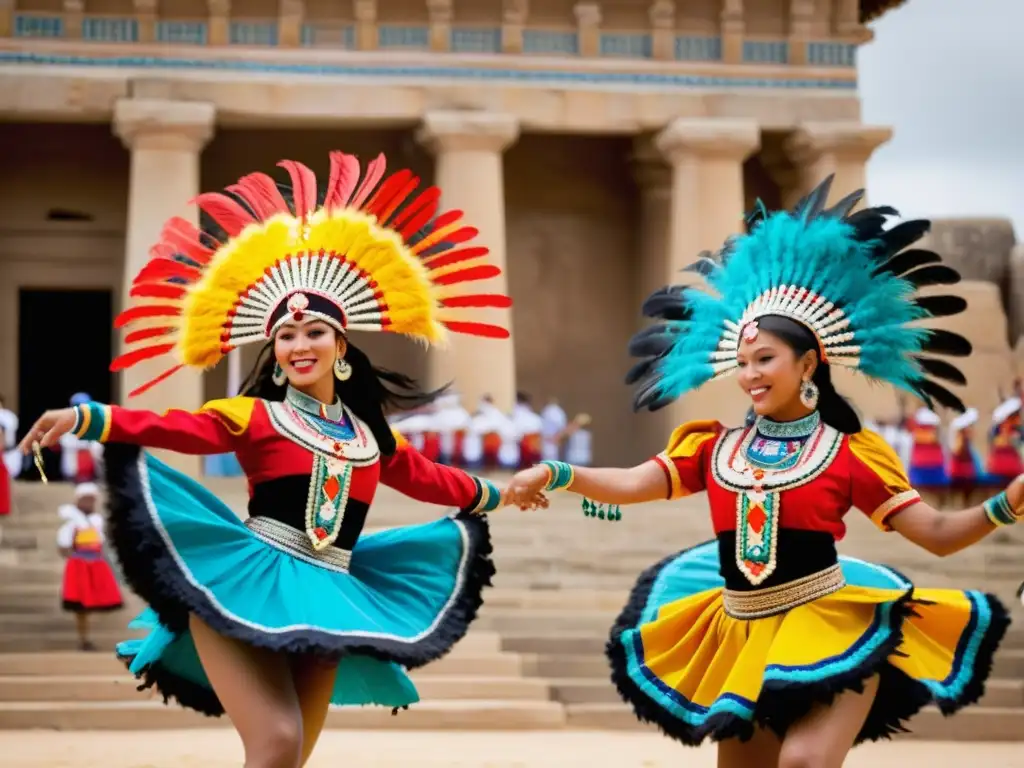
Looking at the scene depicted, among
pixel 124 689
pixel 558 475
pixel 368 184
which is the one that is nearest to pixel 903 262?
pixel 558 475

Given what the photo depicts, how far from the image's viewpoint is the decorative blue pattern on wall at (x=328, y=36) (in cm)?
2098

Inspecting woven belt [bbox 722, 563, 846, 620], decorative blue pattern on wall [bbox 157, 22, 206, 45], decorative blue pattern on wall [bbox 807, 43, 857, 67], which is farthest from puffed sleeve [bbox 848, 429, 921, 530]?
decorative blue pattern on wall [bbox 807, 43, 857, 67]

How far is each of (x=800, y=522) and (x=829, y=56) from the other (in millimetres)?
17050

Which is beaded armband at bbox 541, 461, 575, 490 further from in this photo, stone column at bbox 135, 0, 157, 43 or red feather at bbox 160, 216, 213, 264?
stone column at bbox 135, 0, 157, 43

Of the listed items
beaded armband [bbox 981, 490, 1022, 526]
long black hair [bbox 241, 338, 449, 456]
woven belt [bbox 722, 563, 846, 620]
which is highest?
long black hair [bbox 241, 338, 449, 456]

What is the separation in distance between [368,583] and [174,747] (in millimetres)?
4213

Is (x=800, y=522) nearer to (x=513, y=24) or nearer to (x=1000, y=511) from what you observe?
(x=1000, y=511)

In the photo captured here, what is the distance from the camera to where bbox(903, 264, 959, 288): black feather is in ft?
20.4

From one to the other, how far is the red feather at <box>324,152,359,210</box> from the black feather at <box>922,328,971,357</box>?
213 centimetres

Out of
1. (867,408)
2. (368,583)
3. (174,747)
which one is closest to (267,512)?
(368,583)

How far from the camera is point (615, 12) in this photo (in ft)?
71.3

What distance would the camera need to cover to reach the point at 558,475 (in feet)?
20.1

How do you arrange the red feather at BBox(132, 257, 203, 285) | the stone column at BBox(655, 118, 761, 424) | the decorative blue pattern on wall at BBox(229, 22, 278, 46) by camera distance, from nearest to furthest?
the red feather at BBox(132, 257, 203, 285) < the stone column at BBox(655, 118, 761, 424) < the decorative blue pattern on wall at BBox(229, 22, 278, 46)

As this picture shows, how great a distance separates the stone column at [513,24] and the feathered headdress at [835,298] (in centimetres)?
1516
